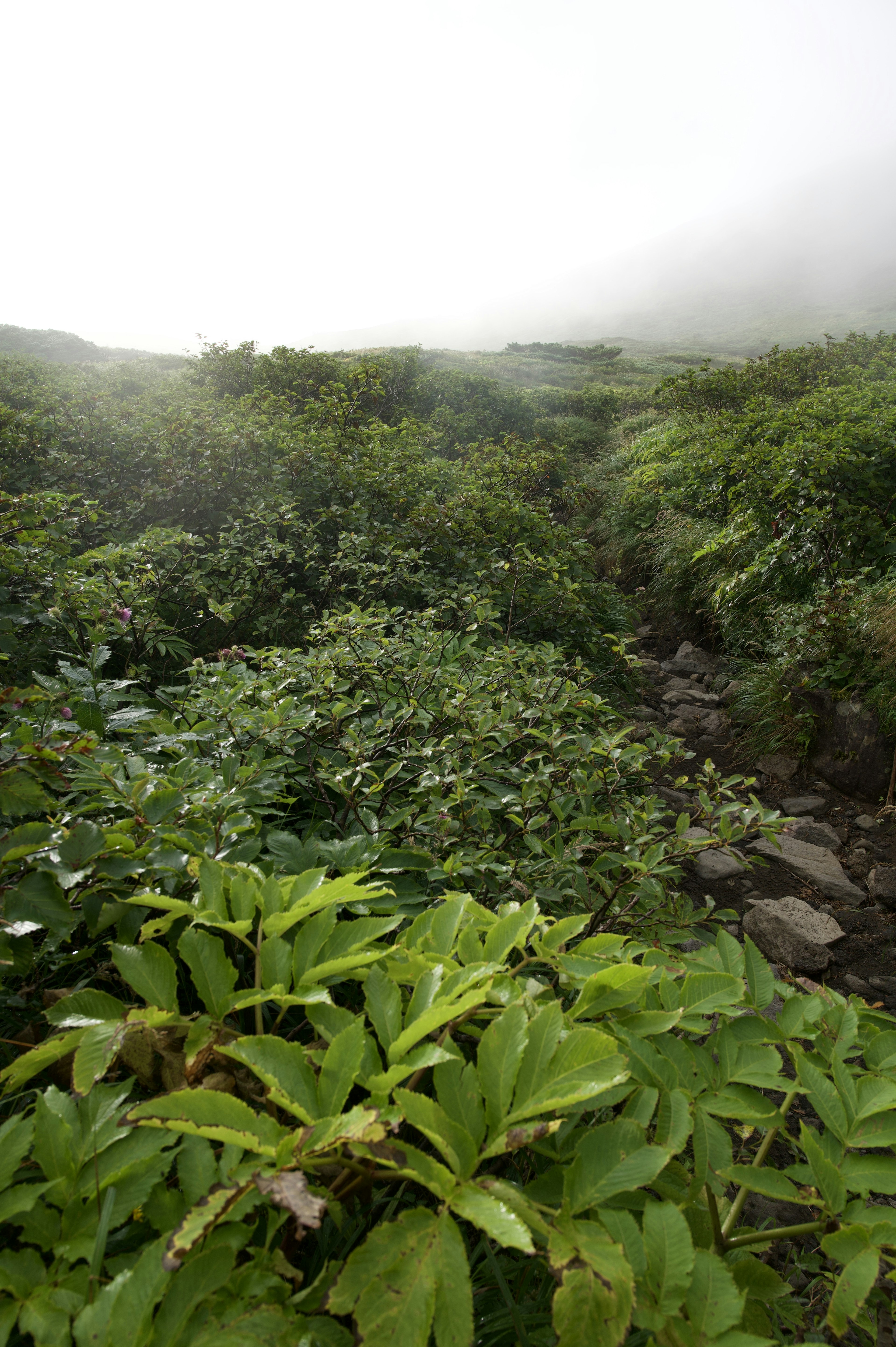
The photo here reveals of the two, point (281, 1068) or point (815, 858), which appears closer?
point (281, 1068)

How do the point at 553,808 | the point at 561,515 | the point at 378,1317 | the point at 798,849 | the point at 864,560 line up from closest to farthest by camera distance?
the point at 378,1317 → the point at 553,808 → the point at 798,849 → the point at 864,560 → the point at 561,515

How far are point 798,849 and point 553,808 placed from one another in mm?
2401

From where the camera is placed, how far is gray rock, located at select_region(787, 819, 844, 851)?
3684 millimetres

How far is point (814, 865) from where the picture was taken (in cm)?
345

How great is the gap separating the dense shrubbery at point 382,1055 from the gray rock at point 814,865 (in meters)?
1.53

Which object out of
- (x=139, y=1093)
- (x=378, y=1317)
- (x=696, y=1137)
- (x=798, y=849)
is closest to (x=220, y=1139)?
→ (x=378, y=1317)

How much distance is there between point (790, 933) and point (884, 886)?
30.4 inches

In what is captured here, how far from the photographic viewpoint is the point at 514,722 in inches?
92.7

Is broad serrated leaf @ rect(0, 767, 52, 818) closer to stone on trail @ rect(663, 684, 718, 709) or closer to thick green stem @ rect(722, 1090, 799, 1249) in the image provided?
thick green stem @ rect(722, 1090, 799, 1249)

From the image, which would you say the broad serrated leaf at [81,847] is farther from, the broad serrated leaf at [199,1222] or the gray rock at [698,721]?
the gray rock at [698,721]

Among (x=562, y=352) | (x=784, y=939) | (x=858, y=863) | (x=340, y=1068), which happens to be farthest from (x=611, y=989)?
(x=562, y=352)

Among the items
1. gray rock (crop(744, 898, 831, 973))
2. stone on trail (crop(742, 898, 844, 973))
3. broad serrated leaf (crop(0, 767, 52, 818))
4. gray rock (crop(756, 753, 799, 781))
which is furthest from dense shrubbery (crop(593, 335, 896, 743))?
broad serrated leaf (crop(0, 767, 52, 818))

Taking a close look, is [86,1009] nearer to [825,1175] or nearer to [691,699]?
[825,1175]

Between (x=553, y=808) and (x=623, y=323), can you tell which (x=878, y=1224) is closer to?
(x=553, y=808)
